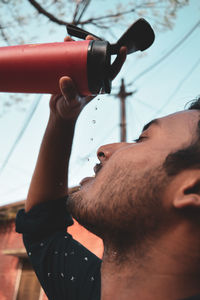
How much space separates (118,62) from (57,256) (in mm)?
814

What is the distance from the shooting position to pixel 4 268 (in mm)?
5406

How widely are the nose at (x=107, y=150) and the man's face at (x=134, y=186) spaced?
1.1 inches

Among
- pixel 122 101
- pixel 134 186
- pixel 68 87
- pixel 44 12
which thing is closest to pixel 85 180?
pixel 134 186

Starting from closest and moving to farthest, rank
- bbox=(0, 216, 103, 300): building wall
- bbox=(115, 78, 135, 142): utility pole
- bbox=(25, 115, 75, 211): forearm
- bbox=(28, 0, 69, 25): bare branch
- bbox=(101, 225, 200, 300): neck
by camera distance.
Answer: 1. bbox=(101, 225, 200, 300): neck
2. bbox=(25, 115, 75, 211): forearm
3. bbox=(28, 0, 69, 25): bare branch
4. bbox=(0, 216, 103, 300): building wall
5. bbox=(115, 78, 135, 142): utility pole

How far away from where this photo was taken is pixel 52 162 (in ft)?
4.17

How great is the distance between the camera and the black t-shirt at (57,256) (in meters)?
1.10

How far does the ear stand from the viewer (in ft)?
Result: 2.87

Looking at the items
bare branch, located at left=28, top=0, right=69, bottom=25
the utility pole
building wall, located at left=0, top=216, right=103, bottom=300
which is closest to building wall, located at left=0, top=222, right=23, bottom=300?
building wall, located at left=0, top=216, right=103, bottom=300

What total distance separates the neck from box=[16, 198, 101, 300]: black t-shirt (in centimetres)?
19

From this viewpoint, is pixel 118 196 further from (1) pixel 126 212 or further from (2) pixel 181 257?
(2) pixel 181 257

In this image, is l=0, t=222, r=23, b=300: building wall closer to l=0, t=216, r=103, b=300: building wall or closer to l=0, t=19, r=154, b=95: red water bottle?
l=0, t=216, r=103, b=300: building wall

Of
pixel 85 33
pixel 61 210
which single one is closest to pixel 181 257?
pixel 61 210

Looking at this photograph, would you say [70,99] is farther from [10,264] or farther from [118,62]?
[10,264]

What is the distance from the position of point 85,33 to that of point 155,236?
775 mm
